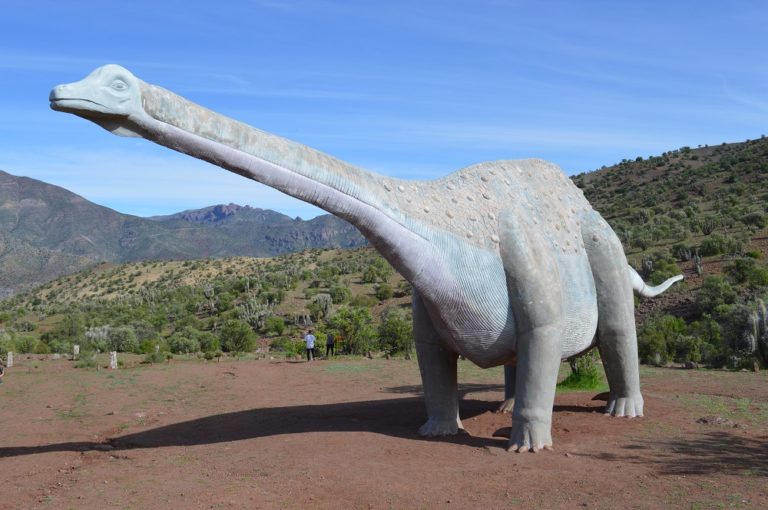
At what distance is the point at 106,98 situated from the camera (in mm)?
6176

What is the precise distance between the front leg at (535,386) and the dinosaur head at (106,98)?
4.39 meters

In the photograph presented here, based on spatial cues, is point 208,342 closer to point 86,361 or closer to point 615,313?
point 86,361

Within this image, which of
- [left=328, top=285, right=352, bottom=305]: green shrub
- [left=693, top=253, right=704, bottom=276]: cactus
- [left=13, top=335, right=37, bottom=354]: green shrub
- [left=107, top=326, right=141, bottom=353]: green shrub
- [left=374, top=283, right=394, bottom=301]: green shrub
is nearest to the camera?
[left=693, top=253, right=704, bottom=276]: cactus

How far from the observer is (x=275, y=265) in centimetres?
5731

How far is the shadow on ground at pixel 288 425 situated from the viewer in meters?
9.38

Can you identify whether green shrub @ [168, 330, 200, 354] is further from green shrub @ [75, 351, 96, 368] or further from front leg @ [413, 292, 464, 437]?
front leg @ [413, 292, 464, 437]

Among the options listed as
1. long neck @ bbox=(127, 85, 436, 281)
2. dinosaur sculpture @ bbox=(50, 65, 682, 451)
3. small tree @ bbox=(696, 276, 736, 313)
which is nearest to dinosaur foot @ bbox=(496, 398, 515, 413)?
dinosaur sculpture @ bbox=(50, 65, 682, 451)

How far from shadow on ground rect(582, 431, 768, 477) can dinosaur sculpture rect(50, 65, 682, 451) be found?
40.7 inches

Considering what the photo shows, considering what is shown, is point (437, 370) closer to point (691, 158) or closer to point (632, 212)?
point (632, 212)

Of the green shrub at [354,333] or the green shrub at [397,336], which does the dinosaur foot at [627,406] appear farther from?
the green shrub at [354,333]

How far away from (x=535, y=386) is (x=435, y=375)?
1.29 meters

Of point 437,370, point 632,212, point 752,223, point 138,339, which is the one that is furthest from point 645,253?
point 437,370

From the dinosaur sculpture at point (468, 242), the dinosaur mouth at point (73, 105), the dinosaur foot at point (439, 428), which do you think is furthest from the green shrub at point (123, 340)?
the dinosaur mouth at point (73, 105)

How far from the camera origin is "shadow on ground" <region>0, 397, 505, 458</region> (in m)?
9.38
